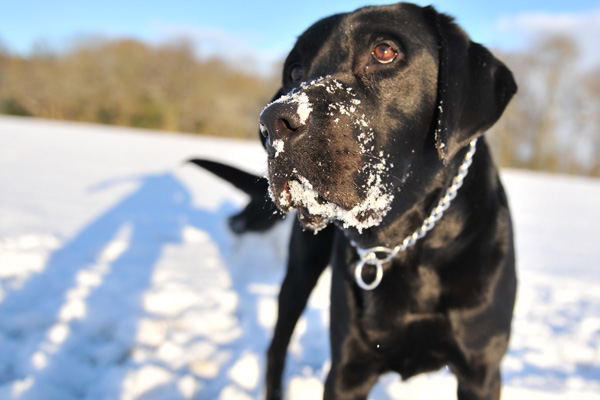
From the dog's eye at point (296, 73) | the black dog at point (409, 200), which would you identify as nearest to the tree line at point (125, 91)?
the dog's eye at point (296, 73)

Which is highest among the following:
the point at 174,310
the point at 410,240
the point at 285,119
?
the point at 285,119

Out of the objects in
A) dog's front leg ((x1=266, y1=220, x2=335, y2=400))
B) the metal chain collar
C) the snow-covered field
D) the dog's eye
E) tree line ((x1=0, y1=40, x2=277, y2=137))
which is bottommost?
tree line ((x1=0, y1=40, x2=277, y2=137))

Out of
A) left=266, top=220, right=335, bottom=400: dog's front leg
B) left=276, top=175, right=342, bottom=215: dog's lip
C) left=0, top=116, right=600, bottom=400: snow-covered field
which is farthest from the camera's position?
left=0, top=116, right=600, bottom=400: snow-covered field

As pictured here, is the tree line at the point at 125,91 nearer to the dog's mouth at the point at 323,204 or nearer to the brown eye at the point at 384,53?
the brown eye at the point at 384,53

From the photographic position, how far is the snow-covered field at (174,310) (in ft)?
8.45

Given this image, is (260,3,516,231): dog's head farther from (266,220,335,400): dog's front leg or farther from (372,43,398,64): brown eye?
(266,220,335,400): dog's front leg

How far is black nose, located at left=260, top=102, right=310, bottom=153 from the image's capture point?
1.30 metres

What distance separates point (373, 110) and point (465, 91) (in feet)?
1.30

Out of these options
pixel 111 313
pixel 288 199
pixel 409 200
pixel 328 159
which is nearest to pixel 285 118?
pixel 328 159

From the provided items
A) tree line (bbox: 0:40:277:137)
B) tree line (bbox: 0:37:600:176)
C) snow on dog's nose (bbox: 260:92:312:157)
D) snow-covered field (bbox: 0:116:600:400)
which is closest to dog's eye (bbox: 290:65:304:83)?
snow-covered field (bbox: 0:116:600:400)

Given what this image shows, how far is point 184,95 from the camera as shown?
43125mm

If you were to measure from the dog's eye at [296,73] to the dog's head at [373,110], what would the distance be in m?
0.07

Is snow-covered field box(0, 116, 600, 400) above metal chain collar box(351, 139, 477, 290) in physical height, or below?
below

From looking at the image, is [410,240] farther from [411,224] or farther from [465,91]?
[465,91]
